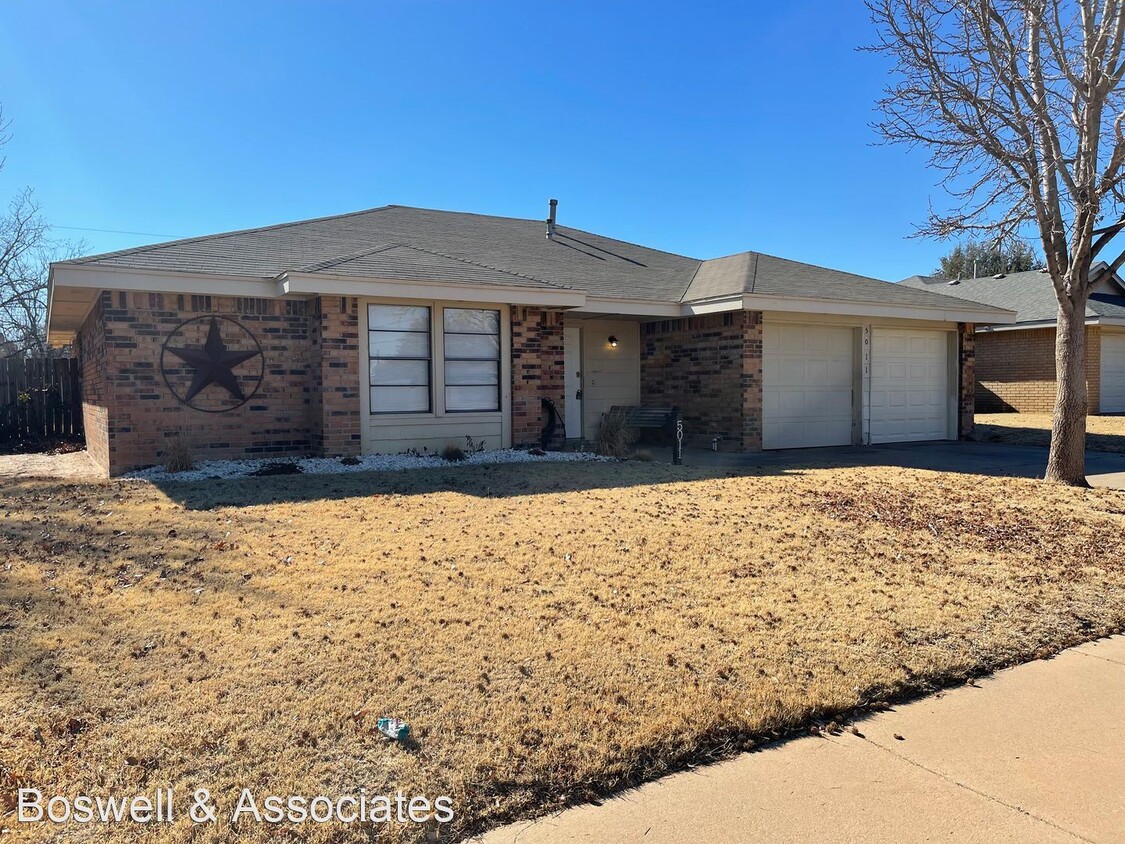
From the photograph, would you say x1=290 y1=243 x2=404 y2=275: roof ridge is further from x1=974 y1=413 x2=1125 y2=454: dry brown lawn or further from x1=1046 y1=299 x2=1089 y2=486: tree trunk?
x1=974 y1=413 x2=1125 y2=454: dry brown lawn

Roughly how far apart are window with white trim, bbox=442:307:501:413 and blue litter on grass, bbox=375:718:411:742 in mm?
8634

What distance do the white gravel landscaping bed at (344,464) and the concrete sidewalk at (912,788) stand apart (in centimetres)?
758

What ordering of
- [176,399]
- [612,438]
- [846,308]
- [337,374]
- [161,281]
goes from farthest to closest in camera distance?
[846,308], [612,438], [337,374], [176,399], [161,281]

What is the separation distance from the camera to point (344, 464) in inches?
406

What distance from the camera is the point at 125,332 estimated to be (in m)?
10.1

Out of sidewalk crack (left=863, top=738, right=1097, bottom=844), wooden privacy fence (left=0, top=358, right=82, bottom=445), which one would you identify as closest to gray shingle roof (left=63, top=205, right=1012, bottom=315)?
wooden privacy fence (left=0, top=358, right=82, bottom=445)

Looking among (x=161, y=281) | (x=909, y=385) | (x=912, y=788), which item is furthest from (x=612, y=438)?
(x=912, y=788)

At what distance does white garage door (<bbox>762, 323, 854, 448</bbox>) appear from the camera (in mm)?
13641

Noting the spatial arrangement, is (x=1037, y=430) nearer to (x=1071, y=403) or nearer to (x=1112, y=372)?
(x=1112, y=372)

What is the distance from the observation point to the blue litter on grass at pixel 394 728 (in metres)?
3.16

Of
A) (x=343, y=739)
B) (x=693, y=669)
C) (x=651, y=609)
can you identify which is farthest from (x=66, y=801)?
(x=651, y=609)

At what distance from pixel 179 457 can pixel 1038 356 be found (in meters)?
22.1

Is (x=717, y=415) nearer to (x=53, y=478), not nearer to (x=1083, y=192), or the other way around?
(x=1083, y=192)

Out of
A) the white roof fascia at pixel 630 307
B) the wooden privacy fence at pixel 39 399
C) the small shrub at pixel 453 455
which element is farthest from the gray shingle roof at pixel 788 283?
the wooden privacy fence at pixel 39 399
